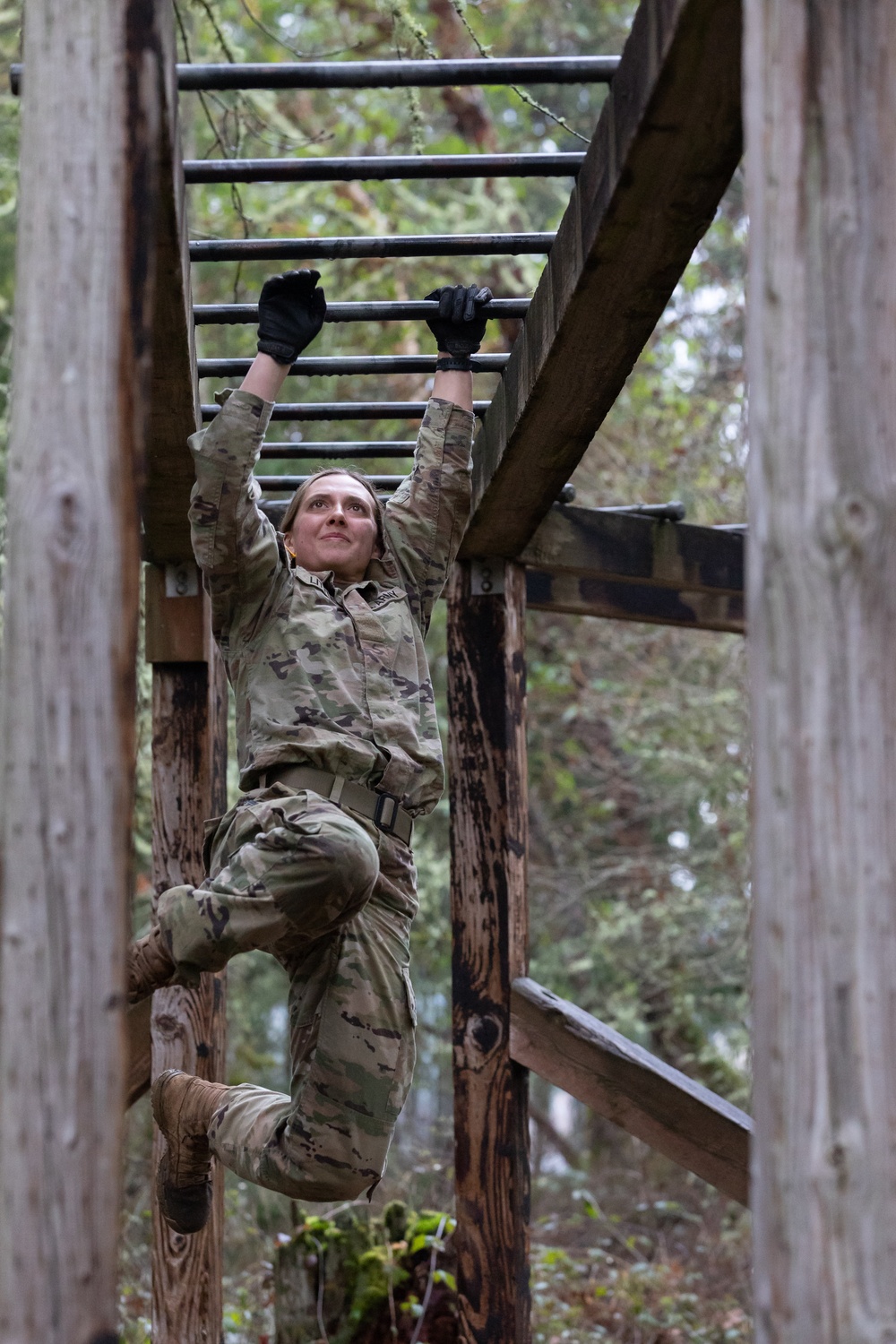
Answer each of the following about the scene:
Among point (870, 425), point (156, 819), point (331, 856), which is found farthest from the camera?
point (156, 819)

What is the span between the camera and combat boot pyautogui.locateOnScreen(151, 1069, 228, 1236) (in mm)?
3465

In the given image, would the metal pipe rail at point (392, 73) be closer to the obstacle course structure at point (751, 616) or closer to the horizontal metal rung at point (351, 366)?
the obstacle course structure at point (751, 616)

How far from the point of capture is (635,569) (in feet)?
15.1

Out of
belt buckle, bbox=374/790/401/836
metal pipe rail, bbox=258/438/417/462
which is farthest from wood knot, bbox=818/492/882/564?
metal pipe rail, bbox=258/438/417/462

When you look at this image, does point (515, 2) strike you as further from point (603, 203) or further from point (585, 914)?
point (603, 203)

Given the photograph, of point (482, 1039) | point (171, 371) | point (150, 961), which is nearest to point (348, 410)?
point (171, 371)

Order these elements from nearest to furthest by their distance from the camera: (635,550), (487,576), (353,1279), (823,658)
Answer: (823,658) < (487,576) < (635,550) < (353,1279)

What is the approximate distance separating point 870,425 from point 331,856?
1428 millimetres

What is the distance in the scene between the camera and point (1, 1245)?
1663 mm

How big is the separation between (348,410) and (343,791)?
4.22ft

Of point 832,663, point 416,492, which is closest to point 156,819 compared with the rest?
point 416,492

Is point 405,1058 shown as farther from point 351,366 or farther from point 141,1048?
point 351,366

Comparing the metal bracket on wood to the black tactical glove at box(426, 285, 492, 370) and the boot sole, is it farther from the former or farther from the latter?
the boot sole

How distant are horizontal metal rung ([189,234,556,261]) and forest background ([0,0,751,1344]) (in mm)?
4987
